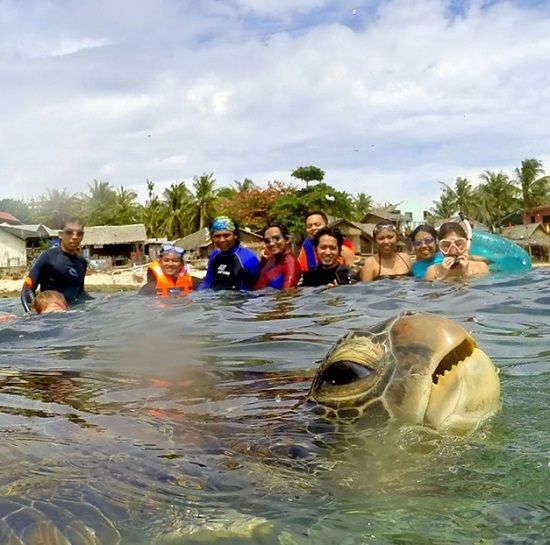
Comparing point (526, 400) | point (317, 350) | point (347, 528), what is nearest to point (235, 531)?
point (347, 528)

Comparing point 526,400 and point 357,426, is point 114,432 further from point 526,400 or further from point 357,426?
point 526,400

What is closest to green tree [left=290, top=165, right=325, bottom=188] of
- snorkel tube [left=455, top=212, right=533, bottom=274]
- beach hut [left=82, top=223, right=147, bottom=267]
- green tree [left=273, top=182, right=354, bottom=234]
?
green tree [left=273, top=182, right=354, bottom=234]

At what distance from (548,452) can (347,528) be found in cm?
83

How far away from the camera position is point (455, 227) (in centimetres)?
721

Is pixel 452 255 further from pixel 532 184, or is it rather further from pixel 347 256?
pixel 532 184

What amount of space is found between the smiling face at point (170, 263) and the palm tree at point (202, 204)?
46.9m

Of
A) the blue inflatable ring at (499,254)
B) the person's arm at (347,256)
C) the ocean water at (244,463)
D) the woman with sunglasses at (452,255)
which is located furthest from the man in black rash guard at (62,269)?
the blue inflatable ring at (499,254)

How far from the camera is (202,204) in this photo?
56.6 metres

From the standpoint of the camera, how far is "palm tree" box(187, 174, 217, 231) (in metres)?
55.9

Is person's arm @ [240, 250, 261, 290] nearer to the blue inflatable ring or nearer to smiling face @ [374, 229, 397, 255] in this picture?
smiling face @ [374, 229, 397, 255]

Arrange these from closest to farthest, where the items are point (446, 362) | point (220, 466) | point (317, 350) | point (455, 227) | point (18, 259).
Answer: point (220, 466) → point (446, 362) → point (317, 350) → point (455, 227) → point (18, 259)

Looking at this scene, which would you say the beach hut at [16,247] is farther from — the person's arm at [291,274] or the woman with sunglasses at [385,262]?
the woman with sunglasses at [385,262]

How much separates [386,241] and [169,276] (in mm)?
2955

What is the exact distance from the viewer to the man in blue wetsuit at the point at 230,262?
8.80 m
